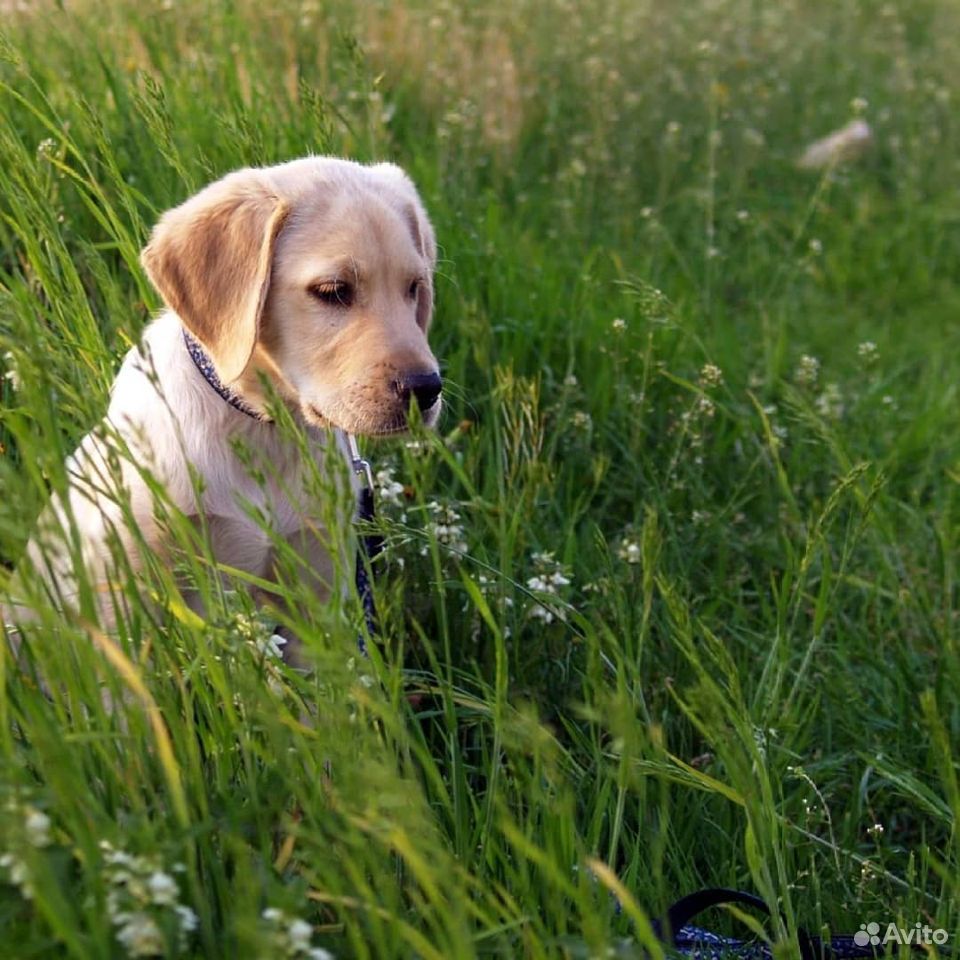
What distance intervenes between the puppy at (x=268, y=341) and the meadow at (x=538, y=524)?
0.46 ft

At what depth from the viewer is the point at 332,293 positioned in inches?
106

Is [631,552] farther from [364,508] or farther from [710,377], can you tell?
[710,377]

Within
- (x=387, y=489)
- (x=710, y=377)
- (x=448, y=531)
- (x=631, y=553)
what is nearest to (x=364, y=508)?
(x=387, y=489)

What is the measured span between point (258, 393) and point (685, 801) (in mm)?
1194

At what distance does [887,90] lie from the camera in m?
8.01

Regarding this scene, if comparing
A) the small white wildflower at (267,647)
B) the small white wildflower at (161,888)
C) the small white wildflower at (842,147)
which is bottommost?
the small white wildflower at (842,147)

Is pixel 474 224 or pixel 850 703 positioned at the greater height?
pixel 474 224

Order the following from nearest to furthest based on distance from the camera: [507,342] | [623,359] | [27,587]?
[27,587] < [623,359] < [507,342]

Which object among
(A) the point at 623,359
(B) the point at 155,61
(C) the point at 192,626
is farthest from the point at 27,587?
(B) the point at 155,61

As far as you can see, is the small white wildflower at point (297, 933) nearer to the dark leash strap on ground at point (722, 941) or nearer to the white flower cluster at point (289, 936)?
the white flower cluster at point (289, 936)

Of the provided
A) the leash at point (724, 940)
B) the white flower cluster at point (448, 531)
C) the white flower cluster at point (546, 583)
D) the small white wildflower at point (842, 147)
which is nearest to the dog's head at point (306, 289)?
the white flower cluster at point (448, 531)

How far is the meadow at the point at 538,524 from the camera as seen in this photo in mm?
1507

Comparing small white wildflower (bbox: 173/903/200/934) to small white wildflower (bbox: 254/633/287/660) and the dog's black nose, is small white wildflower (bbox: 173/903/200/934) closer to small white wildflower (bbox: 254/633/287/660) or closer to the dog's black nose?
small white wildflower (bbox: 254/633/287/660)

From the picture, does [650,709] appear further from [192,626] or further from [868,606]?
[192,626]
